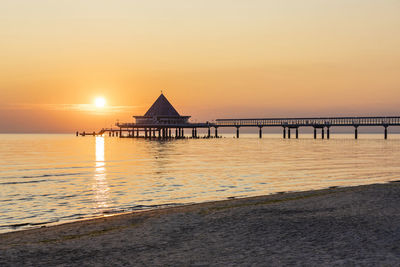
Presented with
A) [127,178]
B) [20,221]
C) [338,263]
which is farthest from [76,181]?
[338,263]

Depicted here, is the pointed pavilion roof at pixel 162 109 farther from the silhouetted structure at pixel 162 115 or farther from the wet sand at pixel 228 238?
the wet sand at pixel 228 238

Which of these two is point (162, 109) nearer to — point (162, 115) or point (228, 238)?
point (162, 115)

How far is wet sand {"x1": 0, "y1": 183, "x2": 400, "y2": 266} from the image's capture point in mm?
7820

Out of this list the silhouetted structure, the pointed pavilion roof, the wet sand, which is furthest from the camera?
the pointed pavilion roof

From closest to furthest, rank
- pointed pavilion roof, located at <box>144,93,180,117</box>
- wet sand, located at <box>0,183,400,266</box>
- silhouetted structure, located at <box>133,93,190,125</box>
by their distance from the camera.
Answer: wet sand, located at <box>0,183,400,266</box>, silhouetted structure, located at <box>133,93,190,125</box>, pointed pavilion roof, located at <box>144,93,180,117</box>

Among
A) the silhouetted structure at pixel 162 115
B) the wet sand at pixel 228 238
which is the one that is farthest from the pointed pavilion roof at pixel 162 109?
the wet sand at pixel 228 238

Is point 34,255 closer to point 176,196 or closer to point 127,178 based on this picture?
point 176,196

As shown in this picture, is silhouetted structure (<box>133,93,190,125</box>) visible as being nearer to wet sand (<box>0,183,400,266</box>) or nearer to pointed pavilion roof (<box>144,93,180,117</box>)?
pointed pavilion roof (<box>144,93,180,117</box>)

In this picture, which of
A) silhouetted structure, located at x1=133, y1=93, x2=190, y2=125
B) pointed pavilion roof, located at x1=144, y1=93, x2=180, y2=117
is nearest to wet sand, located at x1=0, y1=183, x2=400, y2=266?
silhouetted structure, located at x1=133, y1=93, x2=190, y2=125

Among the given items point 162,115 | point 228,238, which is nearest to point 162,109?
point 162,115

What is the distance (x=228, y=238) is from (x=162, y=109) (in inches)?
4829

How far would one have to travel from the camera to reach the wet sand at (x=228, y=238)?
7820mm

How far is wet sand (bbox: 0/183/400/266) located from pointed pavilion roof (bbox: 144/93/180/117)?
387 feet

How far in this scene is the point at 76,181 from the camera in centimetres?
2577
